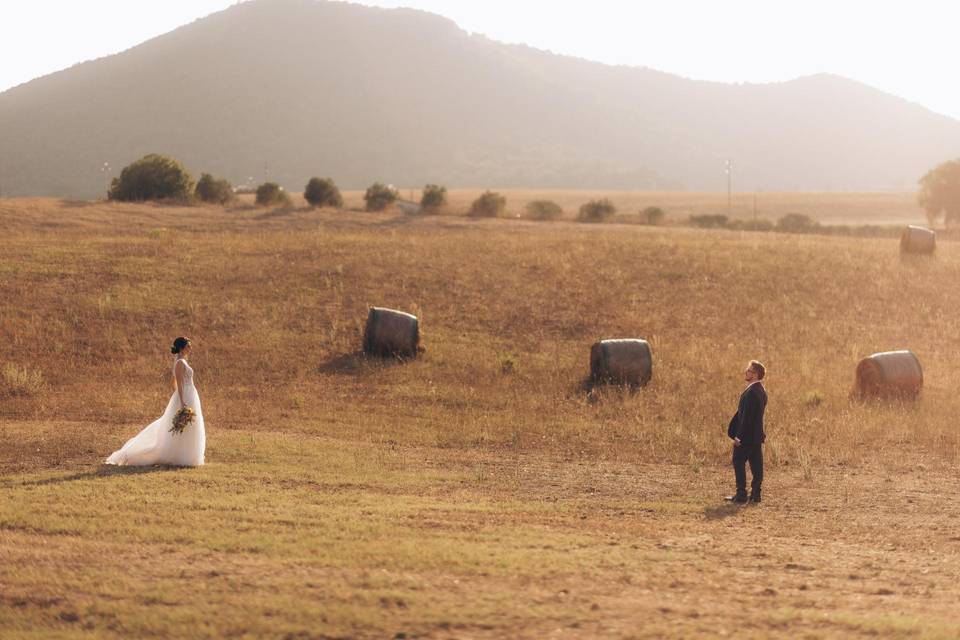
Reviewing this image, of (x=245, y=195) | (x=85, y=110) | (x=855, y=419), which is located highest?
(x=85, y=110)

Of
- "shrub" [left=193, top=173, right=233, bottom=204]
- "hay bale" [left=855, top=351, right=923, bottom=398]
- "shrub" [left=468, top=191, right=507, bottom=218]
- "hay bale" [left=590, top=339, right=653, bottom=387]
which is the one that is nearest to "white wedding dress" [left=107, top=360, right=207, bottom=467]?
"hay bale" [left=590, top=339, right=653, bottom=387]

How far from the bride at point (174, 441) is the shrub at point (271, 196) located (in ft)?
141

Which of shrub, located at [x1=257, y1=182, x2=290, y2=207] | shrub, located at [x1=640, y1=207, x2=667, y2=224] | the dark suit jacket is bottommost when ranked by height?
the dark suit jacket

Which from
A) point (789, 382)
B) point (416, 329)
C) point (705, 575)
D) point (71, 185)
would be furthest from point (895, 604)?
point (71, 185)

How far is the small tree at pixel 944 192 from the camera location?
79.9 metres

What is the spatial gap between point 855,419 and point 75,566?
15491 mm

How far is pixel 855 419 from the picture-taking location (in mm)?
20625

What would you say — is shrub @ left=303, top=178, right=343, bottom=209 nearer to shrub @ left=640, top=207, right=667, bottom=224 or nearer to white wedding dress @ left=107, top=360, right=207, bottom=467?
shrub @ left=640, top=207, right=667, bottom=224

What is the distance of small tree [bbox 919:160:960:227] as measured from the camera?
79.9 m

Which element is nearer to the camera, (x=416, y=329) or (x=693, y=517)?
(x=693, y=517)

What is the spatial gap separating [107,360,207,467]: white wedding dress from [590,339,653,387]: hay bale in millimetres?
10597

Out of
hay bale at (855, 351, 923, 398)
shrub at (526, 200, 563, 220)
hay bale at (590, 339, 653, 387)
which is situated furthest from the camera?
shrub at (526, 200, 563, 220)

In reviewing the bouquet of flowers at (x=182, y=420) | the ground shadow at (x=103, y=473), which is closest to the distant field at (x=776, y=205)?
the bouquet of flowers at (x=182, y=420)

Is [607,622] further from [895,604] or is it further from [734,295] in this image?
[734,295]
